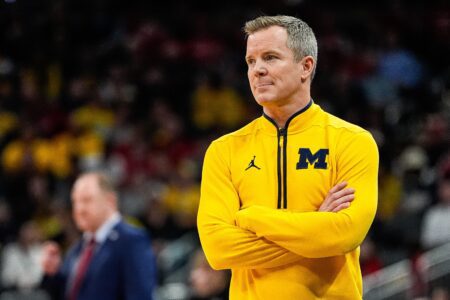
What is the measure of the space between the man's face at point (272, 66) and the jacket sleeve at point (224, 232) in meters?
0.36

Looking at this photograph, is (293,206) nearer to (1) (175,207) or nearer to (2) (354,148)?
(2) (354,148)

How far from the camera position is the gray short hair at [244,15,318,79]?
3920 mm

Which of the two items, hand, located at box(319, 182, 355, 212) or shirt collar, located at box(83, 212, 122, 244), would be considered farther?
shirt collar, located at box(83, 212, 122, 244)

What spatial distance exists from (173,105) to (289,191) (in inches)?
400

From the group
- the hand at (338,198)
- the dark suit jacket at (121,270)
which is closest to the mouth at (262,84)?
the hand at (338,198)

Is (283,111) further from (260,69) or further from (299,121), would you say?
(260,69)

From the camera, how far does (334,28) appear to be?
50.5 feet

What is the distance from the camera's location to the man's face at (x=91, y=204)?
20.0 ft

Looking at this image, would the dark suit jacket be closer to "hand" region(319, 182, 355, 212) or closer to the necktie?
the necktie

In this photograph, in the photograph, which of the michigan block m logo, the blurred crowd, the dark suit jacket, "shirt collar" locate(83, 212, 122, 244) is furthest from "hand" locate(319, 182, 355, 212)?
the blurred crowd

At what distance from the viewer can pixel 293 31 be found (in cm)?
393

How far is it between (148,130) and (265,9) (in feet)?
12.9

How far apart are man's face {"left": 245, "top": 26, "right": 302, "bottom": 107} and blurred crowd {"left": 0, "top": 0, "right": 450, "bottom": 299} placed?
5848mm

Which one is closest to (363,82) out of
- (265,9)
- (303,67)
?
(265,9)
